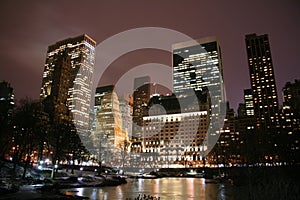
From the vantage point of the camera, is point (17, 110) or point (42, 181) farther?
point (17, 110)

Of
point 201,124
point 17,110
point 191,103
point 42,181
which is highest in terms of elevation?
point 191,103

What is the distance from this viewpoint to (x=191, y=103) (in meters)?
200

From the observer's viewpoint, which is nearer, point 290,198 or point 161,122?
point 290,198

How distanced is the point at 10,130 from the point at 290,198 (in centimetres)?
4713

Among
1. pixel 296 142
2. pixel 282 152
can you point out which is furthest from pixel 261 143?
pixel 296 142

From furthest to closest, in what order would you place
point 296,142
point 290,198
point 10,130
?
point 296,142
point 10,130
point 290,198

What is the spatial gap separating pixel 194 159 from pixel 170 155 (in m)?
17.4

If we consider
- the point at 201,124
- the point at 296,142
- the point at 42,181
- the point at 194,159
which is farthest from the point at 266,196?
the point at 201,124

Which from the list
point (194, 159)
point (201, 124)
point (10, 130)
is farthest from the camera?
point (201, 124)

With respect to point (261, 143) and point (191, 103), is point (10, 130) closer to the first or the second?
point (261, 143)

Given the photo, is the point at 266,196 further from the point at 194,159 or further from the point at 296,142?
the point at 194,159

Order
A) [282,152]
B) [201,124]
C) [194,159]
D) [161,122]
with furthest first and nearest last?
1. [161,122]
2. [201,124]
3. [194,159]
4. [282,152]

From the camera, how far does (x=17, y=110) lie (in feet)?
158

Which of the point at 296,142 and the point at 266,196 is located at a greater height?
the point at 296,142
